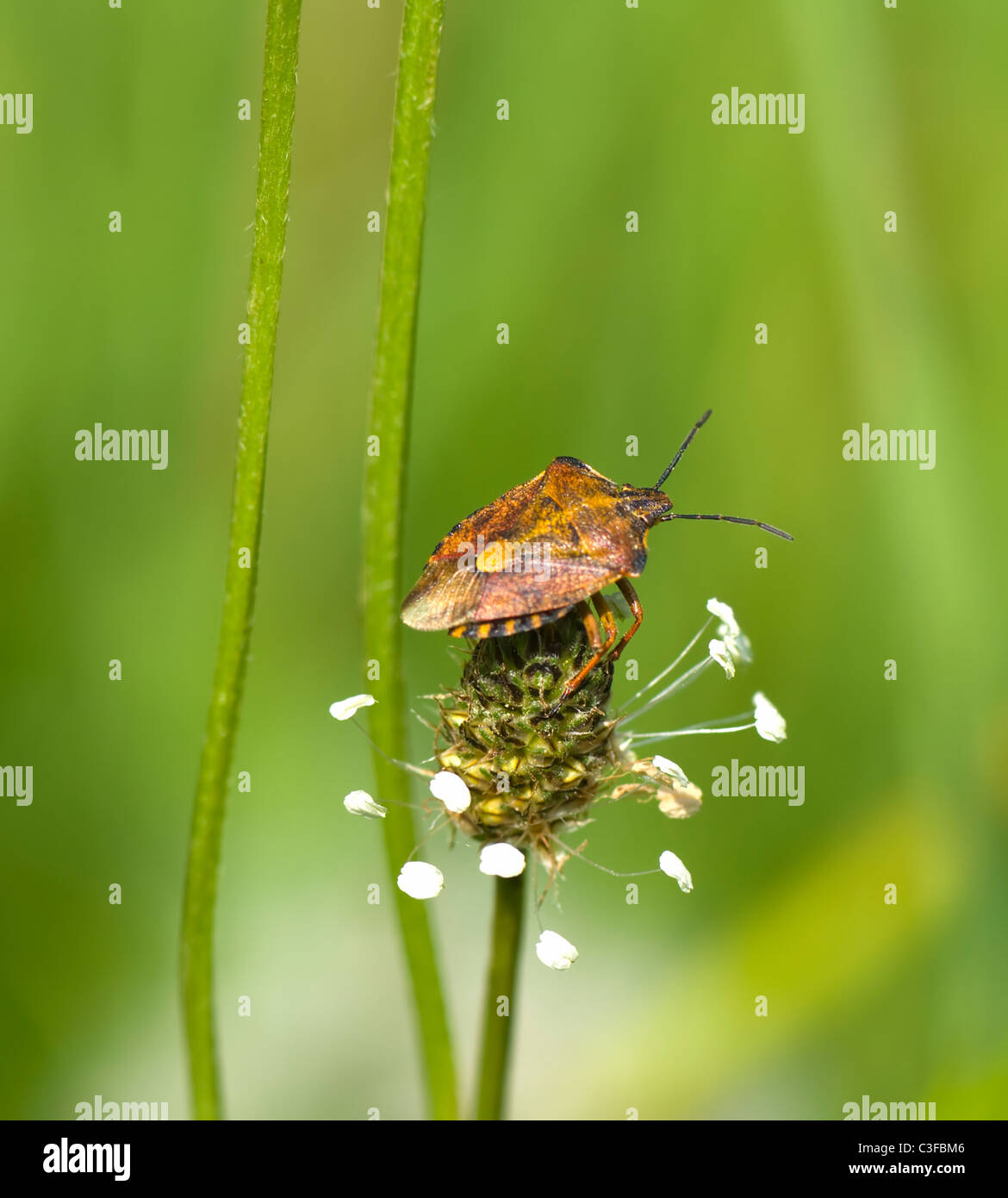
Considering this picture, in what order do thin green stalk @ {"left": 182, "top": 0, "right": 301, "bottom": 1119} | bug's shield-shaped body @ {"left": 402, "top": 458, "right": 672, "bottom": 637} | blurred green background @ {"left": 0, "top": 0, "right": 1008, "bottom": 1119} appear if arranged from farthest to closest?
1. blurred green background @ {"left": 0, "top": 0, "right": 1008, "bottom": 1119}
2. bug's shield-shaped body @ {"left": 402, "top": 458, "right": 672, "bottom": 637}
3. thin green stalk @ {"left": 182, "top": 0, "right": 301, "bottom": 1119}

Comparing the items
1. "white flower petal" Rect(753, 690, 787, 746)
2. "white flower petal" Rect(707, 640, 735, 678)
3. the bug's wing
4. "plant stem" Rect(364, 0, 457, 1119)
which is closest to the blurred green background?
"plant stem" Rect(364, 0, 457, 1119)

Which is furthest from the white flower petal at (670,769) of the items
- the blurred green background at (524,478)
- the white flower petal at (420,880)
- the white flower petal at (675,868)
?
the blurred green background at (524,478)

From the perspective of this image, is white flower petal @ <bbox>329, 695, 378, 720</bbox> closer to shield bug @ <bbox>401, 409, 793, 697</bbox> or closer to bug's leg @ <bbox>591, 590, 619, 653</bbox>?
shield bug @ <bbox>401, 409, 793, 697</bbox>

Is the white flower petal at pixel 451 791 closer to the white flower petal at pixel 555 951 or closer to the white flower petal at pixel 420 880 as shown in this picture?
the white flower petal at pixel 420 880

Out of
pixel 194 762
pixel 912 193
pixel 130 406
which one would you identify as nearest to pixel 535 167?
pixel 912 193

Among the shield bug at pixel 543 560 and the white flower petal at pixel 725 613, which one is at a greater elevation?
A: the shield bug at pixel 543 560
